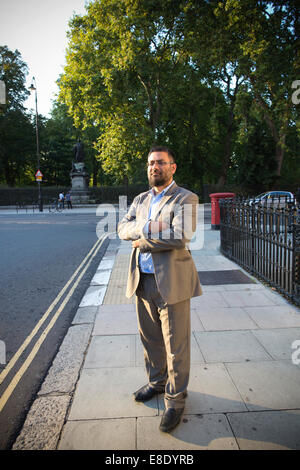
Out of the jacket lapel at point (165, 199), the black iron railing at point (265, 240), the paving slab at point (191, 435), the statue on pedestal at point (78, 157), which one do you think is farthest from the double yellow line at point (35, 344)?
the statue on pedestal at point (78, 157)

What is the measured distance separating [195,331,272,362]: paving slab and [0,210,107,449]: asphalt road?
1.69 metres

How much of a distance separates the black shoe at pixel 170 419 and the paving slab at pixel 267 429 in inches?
15.7

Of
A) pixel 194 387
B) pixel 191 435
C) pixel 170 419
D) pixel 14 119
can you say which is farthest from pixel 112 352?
pixel 14 119

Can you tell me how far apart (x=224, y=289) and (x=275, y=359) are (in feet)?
7.51

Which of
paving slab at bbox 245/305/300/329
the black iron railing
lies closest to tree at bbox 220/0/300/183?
the black iron railing

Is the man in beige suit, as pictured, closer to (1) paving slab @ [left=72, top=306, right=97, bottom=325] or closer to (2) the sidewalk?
(2) the sidewalk

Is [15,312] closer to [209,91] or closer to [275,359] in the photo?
[275,359]

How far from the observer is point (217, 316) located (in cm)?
421

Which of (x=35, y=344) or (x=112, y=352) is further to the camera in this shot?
(x=35, y=344)

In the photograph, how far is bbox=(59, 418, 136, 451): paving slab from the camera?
2124 millimetres

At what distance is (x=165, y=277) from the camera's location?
7.67ft

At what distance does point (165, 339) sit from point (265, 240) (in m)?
3.63

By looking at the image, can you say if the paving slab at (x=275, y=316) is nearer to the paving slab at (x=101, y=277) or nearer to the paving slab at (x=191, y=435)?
the paving slab at (x=191, y=435)

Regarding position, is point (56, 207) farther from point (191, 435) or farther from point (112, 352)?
point (191, 435)
